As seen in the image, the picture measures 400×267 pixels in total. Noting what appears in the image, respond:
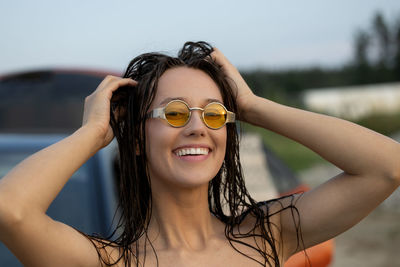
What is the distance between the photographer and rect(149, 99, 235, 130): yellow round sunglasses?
5.36 feet

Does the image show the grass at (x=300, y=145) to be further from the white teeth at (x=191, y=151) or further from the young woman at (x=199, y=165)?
the white teeth at (x=191, y=151)

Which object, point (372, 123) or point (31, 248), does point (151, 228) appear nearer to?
point (31, 248)

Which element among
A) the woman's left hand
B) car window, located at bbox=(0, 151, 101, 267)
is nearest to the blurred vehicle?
car window, located at bbox=(0, 151, 101, 267)

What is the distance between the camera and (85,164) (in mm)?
2521

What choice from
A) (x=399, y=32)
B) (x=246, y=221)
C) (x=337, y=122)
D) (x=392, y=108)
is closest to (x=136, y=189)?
(x=246, y=221)

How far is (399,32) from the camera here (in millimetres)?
34625

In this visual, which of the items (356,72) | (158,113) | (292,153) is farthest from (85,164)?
(356,72)

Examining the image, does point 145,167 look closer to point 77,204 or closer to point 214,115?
point 214,115

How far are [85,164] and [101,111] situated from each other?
0.90 metres

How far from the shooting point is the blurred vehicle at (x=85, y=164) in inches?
94.3

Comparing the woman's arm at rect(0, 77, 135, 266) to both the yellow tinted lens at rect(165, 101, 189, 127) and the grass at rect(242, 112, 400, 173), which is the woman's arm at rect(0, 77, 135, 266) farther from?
the grass at rect(242, 112, 400, 173)

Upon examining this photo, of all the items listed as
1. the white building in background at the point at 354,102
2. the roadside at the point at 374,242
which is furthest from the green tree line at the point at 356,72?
the roadside at the point at 374,242

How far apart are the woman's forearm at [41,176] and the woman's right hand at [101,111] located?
0.04 metres

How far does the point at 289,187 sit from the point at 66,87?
187cm
